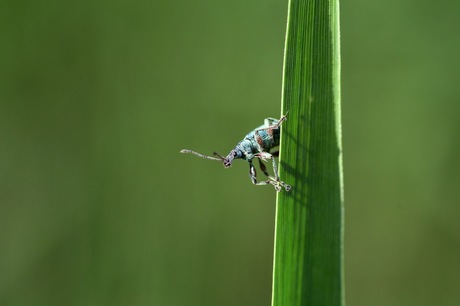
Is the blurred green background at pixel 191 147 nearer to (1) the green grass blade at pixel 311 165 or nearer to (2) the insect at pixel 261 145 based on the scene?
(2) the insect at pixel 261 145

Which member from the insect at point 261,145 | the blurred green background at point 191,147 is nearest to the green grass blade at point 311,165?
the insect at point 261,145

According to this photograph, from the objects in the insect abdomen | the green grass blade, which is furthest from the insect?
the green grass blade

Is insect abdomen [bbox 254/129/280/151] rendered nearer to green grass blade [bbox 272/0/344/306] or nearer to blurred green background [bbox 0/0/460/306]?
green grass blade [bbox 272/0/344/306]

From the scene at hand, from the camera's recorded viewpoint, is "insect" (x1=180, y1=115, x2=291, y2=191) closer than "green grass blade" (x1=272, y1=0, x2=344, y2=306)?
No

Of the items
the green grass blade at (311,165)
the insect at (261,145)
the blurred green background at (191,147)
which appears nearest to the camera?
the green grass blade at (311,165)

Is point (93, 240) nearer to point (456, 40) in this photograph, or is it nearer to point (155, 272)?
point (155, 272)

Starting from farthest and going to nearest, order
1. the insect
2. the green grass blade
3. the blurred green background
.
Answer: the blurred green background
the insect
the green grass blade
